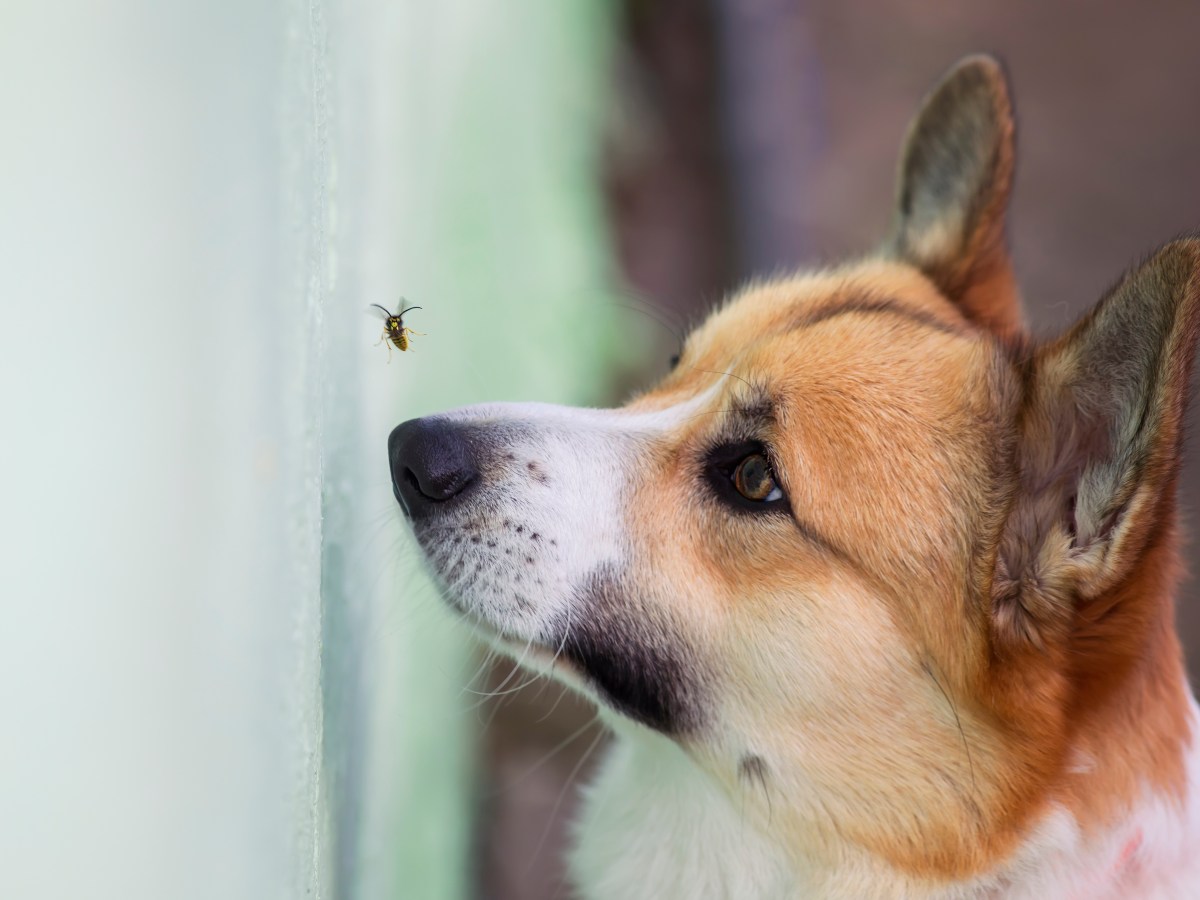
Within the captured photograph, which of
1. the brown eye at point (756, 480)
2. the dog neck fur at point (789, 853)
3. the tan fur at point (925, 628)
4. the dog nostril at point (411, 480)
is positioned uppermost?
the dog nostril at point (411, 480)

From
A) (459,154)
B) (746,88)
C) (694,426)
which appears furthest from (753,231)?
(694,426)

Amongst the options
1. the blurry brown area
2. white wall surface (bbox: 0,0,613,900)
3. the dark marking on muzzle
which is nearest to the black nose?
white wall surface (bbox: 0,0,613,900)

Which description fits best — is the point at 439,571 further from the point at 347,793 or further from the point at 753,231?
the point at 753,231

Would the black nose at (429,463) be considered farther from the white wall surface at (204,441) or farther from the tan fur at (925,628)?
the tan fur at (925,628)

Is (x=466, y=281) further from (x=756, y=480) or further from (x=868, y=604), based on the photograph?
(x=868, y=604)

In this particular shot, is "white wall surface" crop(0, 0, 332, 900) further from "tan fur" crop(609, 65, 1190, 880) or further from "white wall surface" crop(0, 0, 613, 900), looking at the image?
"tan fur" crop(609, 65, 1190, 880)

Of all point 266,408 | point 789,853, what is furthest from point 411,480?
point 789,853

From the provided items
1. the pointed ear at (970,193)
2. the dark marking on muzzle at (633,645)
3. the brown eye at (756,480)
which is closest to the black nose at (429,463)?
the dark marking on muzzle at (633,645)
